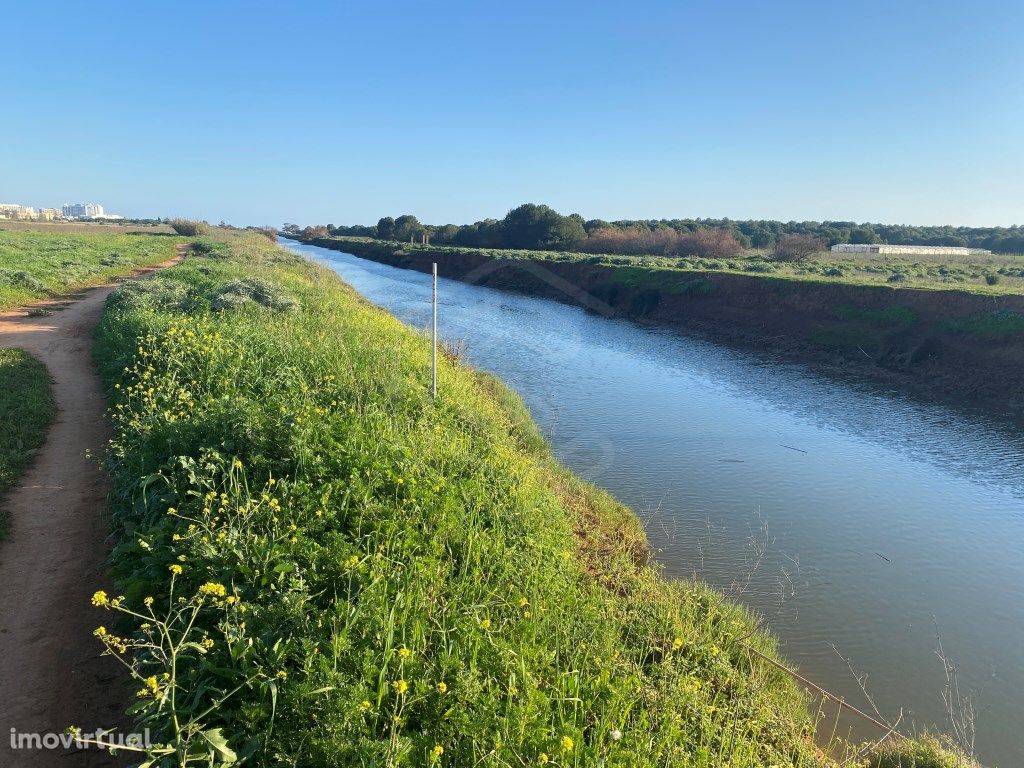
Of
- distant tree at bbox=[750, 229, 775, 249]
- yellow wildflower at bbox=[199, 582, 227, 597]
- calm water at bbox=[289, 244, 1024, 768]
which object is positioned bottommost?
calm water at bbox=[289, 244, 1024, 768]

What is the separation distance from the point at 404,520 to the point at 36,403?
6.97 m

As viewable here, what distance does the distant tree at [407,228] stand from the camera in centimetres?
12111

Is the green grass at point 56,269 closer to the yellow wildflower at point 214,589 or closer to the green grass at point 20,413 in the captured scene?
the green grass at point 20,413

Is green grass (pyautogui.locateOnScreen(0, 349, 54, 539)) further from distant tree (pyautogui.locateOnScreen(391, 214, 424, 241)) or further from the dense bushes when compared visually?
distant tree (pyautogui.locateOnScreen(391, 214, 424, 241))

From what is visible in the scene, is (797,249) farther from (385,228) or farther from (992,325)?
(385,228)

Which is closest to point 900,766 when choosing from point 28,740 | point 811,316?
point 28,740

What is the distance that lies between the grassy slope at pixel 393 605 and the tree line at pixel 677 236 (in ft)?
179

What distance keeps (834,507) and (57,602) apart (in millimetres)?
10279

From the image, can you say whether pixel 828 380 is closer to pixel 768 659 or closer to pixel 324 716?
pixel 768 659

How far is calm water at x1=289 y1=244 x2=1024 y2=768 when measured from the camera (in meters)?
6.26

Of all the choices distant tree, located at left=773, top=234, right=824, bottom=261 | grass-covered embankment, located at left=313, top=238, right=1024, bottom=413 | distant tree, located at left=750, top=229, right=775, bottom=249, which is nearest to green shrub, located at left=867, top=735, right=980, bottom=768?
grass-covered embankment, located at left=313, top=238, right=1024, bottom=413

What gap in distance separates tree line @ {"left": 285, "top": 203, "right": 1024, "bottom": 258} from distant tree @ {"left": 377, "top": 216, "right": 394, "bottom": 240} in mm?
32477

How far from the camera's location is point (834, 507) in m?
9.90

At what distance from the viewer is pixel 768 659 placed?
549 centimetres
